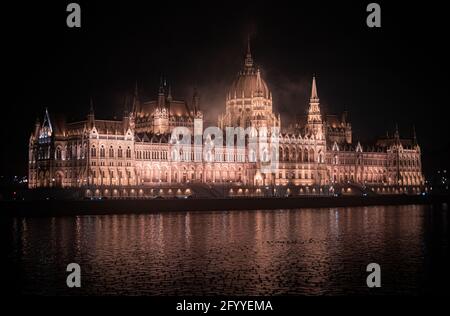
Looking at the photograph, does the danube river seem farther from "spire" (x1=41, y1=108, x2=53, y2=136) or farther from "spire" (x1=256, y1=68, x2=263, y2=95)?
"spire" (x1=256, y1=68, x2=263, y2=95)

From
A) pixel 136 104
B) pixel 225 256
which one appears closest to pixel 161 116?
pixel 136 104

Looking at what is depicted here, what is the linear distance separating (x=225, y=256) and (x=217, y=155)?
81.3 m

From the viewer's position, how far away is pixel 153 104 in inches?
5374

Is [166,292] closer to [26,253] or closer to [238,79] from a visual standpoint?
[26,253]

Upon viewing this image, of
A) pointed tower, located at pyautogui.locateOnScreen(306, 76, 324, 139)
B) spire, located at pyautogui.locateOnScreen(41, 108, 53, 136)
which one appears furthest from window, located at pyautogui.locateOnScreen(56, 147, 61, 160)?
pointed tower, located at pyautogui.locateOnScreen(306, 76, 324, 139)

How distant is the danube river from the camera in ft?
115

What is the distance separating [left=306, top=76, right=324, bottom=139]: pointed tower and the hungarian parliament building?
0.64ft

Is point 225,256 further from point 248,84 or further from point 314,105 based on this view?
point 314,105

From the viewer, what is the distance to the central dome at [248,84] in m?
141

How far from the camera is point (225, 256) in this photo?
45875mm

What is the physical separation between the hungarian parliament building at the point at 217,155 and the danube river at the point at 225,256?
36369 millimetres

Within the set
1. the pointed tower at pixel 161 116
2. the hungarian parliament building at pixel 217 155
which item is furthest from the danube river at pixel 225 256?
the pointed tower at pixel 161 116
